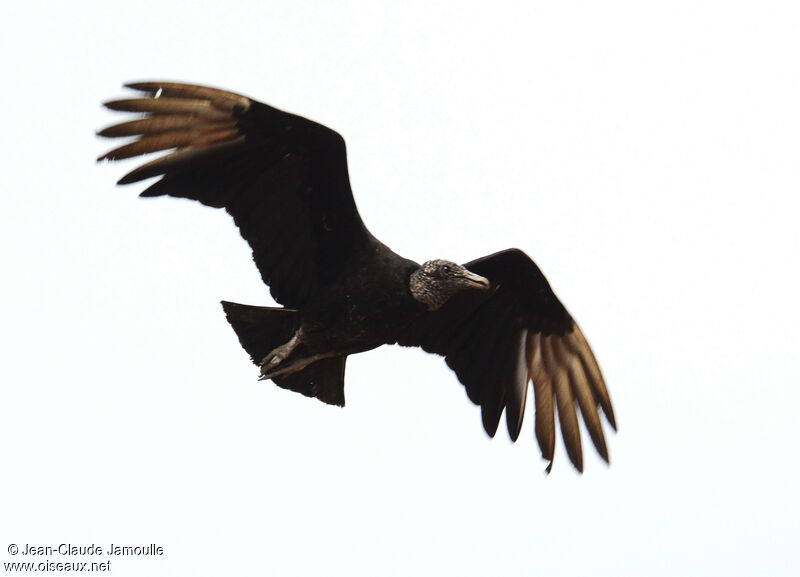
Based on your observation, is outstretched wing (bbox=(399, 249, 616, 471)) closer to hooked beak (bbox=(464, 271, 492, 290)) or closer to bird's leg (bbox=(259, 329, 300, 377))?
hooked beak (bbox=(464, 271, 492, 290))

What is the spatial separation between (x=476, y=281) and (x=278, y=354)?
118 cm

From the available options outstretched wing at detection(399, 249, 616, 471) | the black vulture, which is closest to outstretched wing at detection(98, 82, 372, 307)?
the black vulture

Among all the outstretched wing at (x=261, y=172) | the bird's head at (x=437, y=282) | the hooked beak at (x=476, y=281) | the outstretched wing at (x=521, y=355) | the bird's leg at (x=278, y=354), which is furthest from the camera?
the outstretched wing at (x=521, y=355)

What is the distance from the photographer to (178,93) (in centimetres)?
674

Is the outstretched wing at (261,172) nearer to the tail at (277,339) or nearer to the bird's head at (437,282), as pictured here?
the tail at (277,339)

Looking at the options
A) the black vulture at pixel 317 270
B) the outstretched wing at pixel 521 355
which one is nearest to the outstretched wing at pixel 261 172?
the black vulture at pixel 317 270

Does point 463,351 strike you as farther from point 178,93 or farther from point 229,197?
point 178,93

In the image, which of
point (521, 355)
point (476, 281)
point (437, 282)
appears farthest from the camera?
point (521, 355)

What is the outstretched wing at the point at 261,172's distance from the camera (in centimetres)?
674

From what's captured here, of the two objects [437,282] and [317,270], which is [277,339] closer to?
[317,270]

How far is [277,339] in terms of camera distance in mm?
7316

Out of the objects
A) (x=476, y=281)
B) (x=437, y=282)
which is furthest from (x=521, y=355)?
(x=437, y=282)

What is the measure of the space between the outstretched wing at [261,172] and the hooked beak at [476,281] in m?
0.65

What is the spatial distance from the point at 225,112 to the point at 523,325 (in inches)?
96.6
